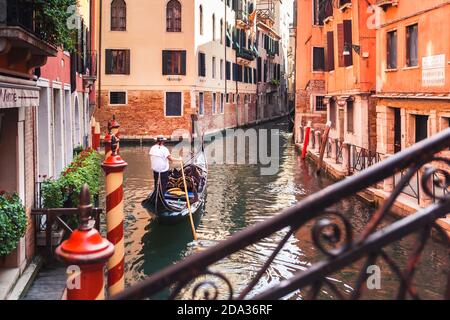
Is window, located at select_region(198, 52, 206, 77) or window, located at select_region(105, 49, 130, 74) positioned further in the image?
window, located at select_region(198, 52, 206, 77)

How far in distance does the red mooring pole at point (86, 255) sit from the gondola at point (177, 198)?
734 centimetres

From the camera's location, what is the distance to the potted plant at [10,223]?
502 cm

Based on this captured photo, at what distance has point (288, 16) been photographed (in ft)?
223

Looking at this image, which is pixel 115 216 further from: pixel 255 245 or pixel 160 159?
pixel 160 159

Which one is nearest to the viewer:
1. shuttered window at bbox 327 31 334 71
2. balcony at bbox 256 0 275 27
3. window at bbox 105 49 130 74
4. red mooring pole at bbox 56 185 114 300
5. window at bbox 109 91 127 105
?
red mooring pole at bbox 56 185 114 300

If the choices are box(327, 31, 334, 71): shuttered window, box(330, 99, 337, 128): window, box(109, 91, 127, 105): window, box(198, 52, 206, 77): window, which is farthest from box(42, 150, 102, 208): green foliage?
box(198, 52, 206, 77): window

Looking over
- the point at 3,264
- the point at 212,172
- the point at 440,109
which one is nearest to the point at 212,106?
the point at 212,172

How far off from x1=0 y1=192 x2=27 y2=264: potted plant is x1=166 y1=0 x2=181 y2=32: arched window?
23.8 m

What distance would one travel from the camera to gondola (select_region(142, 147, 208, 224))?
9945mm

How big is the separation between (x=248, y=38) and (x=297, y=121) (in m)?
17.3

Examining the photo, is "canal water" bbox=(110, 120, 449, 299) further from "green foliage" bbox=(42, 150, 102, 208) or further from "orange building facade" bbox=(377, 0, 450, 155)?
"orange building facade" bbox=(377, 0, 450, 155)

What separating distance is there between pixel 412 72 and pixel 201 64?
18034 millimetres

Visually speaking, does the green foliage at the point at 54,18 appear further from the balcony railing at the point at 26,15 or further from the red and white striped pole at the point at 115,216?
the red and white striped pole at the point at 115,216

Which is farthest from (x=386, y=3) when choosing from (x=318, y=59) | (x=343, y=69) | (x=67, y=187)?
(x=318, y=59)
